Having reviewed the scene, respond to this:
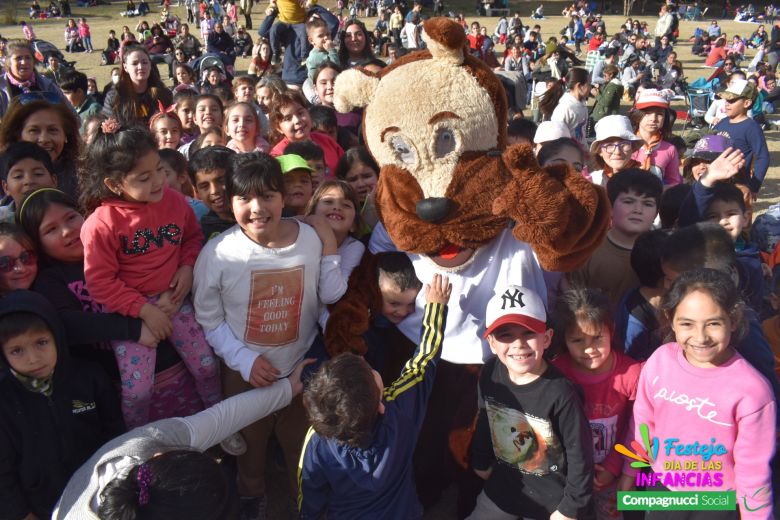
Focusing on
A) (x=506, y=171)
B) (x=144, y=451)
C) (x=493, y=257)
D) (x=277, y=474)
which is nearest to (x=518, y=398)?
(x=493, y=257)

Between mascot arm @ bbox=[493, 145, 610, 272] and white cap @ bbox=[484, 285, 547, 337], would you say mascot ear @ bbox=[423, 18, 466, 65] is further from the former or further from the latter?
white cap @ bbox=[484, 285, 547, 337]

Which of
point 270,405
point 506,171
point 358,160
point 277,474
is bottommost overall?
point 277,474

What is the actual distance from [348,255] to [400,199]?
1.68 ft

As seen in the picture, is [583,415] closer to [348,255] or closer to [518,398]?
[518,398]

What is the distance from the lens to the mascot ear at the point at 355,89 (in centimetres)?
243

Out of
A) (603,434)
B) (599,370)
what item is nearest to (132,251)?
(599,370)

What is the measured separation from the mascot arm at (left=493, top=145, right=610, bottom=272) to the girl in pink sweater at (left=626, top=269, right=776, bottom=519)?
394 mm

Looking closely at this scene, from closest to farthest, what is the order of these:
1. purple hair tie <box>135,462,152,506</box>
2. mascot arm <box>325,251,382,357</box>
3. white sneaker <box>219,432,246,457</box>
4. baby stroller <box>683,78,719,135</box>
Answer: purple hair tie <box>135,462,152,506</box> → mascot arm <box>325,251,382,357</box> → white sneaker <box>219,432,246,457</box> → baby stroller <box>683,78,719,135</box>

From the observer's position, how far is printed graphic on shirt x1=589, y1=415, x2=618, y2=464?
7.75ft

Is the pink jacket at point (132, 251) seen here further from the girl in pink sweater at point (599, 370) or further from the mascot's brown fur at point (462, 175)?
the girl in pink sweater at point (599, 370)

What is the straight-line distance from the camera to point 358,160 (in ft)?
10.9

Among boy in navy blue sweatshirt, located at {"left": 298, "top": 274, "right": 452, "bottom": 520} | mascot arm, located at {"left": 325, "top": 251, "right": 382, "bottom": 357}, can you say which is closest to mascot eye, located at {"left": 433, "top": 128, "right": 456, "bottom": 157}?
boy in navy blue sweatshirt, located at {"left": 298, "top": 274, "right": 452, "bottom": 520}

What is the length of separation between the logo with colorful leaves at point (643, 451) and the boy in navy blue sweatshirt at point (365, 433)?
82 centimetres

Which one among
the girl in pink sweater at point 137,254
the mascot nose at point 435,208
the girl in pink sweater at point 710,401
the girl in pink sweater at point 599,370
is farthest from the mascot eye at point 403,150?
the girl in pink sweater at point 710,401
